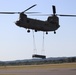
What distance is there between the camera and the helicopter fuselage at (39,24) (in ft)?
214

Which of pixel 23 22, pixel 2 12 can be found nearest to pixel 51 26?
pixel 23 22

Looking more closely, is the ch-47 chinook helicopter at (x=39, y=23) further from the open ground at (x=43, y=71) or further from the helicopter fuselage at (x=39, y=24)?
the open ground at (x=43, y=71)

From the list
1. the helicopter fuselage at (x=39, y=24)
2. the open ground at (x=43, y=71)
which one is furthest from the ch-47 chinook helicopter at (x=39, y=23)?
the open ground at (x=43, y=71)

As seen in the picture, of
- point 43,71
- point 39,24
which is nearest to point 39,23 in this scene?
point 39,24

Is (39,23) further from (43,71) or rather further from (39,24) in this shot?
(43,71)

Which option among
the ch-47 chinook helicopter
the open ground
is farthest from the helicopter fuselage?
the open ground

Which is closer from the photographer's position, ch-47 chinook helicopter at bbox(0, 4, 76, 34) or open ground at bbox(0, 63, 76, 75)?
ch-47 chinook helicopter at bbox(0, 4, 76, 34)

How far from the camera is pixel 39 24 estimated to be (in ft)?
219

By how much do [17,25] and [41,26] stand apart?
4562mm

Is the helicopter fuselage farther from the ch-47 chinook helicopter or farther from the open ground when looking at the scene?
the open ground

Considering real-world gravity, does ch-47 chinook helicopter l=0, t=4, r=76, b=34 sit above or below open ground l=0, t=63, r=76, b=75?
above

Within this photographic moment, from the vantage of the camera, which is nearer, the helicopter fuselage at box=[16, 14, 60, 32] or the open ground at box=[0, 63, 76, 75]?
the helicopter fuselage at box=[16, 14, 60, 32]

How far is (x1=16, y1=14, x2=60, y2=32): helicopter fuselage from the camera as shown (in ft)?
214

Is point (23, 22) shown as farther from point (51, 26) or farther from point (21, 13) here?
point (51, 26)
